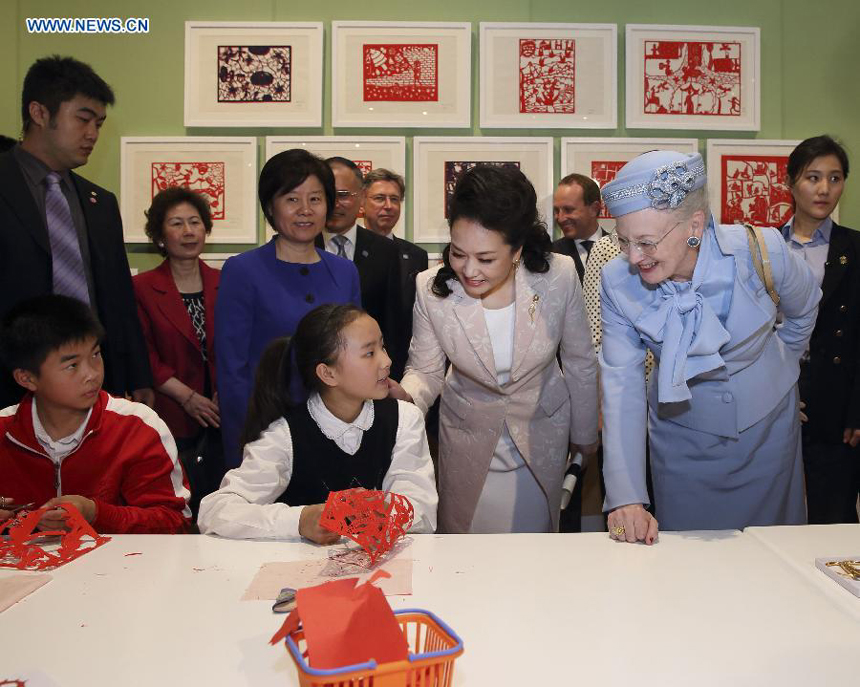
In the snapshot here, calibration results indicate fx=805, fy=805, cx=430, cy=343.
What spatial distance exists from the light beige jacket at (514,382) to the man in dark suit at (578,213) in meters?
1.42

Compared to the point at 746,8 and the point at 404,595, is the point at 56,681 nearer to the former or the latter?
the point at 404,595

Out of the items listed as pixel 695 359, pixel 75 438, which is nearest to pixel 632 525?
pixel 695 359

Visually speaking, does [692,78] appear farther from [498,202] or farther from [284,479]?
[284,479]

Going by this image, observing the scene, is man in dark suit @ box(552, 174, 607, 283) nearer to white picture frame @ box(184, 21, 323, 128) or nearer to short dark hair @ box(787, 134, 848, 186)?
short dark hair @ box(787, 134, 848, 186)

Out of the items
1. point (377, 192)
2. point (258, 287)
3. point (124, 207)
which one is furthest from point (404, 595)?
point (124, 207)

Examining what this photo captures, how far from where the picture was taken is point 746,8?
13.3 feet

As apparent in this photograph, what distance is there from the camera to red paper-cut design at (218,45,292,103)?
12.9 ft

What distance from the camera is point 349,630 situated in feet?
3.11

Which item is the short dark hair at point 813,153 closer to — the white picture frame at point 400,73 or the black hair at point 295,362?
the white picture frame at point 400,73

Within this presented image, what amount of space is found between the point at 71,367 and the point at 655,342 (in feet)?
4.70

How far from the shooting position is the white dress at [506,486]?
2242 mm

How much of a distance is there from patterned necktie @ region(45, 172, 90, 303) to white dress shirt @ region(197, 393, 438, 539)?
106cm

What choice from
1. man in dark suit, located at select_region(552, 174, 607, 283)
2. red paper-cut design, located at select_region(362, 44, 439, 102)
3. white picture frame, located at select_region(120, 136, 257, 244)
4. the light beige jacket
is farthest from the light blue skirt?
white picture frame, located at select_region(120, 136, 257, 244)

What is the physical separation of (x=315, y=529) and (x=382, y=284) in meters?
1.62
